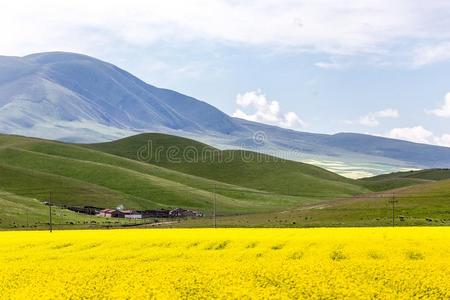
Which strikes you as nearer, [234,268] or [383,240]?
[234,268]

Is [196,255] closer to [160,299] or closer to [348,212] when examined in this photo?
[160,299]

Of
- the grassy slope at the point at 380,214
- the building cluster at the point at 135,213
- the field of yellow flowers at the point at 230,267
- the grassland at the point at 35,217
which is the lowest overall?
the building cluster at the point at 135,213

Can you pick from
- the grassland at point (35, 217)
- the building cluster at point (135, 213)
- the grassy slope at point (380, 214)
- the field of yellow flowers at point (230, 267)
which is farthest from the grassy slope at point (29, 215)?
the field of yellow flowers at point (230, 267)

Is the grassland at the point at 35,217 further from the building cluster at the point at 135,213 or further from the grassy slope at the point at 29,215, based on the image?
the building cluster at the point at 135,213

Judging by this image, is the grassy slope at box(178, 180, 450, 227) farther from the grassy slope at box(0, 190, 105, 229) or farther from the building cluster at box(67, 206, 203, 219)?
the building cluster at box(67, 206, 203, 219)

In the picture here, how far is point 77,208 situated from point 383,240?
5661 inches

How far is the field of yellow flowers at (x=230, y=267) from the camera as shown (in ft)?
80.4

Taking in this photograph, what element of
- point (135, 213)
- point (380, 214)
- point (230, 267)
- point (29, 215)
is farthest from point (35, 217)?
point (230, 267)

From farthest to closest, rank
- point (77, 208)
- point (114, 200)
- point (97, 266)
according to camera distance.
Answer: point (114, 200) < point (77, 208) < point (97, 266)

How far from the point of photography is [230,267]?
3020cm

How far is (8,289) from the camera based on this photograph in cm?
2617

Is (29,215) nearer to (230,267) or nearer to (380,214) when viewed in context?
(380,214)

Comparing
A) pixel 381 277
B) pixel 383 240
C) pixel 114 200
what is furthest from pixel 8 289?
pixel 114 200

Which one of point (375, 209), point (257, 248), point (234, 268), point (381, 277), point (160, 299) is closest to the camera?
point (160, 299)
